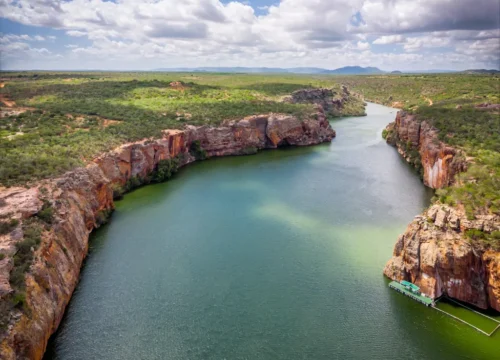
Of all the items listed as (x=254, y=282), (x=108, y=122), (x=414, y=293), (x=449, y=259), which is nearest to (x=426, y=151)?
(x=449, y=259)

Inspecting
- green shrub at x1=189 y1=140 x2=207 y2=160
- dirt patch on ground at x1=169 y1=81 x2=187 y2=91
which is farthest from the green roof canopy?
dirt patch on ground at x1=169 y1=81 x2=187 y2=91

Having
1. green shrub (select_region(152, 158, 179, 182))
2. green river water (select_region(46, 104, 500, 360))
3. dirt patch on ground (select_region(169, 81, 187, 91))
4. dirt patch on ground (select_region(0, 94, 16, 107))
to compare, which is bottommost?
green river water (select_region(46, 104, 500, 360))

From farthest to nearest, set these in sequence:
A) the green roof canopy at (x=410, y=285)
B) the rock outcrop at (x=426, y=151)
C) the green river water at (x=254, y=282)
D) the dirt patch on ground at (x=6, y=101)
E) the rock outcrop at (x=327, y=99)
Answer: the rock outcrop at (x=327, y=99)
the dirt patch on ground at (x=6, y=101)
the rock outcrop at (x=426, y=151)
the green roof canopy at (x=410, y=285)
the green river water at (x=254, y=282)

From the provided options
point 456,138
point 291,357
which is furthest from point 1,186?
point 456,138

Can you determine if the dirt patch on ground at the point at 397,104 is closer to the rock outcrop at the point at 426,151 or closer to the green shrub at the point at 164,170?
the rock outcrop at the point at 426,151

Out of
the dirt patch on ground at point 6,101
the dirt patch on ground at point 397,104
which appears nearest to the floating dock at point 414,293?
the dirt patch on ground at point 6,101

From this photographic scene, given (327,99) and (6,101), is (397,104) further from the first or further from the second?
(6,101)

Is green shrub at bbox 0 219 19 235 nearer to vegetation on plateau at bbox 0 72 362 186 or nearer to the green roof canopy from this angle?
vegetation on plateau at bbox 0 72 362 186

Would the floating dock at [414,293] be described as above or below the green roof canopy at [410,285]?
below
